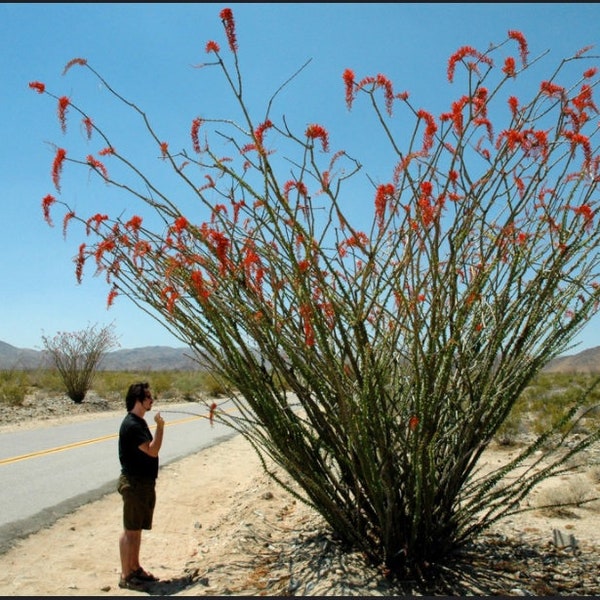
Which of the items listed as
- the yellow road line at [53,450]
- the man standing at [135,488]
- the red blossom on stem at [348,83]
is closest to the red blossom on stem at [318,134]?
the red blossom on stem at [348,83]

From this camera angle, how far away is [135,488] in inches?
222

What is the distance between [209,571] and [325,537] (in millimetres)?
935

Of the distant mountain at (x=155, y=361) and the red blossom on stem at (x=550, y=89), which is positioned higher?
the distant mountain at (x=155, y=361)

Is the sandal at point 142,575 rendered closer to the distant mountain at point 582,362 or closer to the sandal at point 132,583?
the sandal at point 132,583

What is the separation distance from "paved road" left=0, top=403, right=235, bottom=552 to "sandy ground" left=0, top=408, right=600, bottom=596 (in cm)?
35

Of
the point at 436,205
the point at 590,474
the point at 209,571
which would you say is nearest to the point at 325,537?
the point at 209,571

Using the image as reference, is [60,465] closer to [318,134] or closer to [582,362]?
[318,134]

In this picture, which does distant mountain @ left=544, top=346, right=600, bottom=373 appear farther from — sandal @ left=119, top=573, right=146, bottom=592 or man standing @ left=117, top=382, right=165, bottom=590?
sandal @ left=119, top=573, right=146, bottom=592

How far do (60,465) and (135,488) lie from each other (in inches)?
257

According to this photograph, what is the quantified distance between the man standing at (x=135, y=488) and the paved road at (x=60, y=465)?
12.0 inches

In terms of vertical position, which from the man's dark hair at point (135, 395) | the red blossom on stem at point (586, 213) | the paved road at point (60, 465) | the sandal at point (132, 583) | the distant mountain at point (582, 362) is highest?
the distant mountain at point (582, 362)

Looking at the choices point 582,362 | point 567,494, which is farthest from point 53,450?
→ point 582,362

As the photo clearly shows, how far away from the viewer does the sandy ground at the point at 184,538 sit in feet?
17.9

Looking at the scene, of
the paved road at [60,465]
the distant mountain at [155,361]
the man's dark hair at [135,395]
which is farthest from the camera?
the distant mountain at [155,361]
